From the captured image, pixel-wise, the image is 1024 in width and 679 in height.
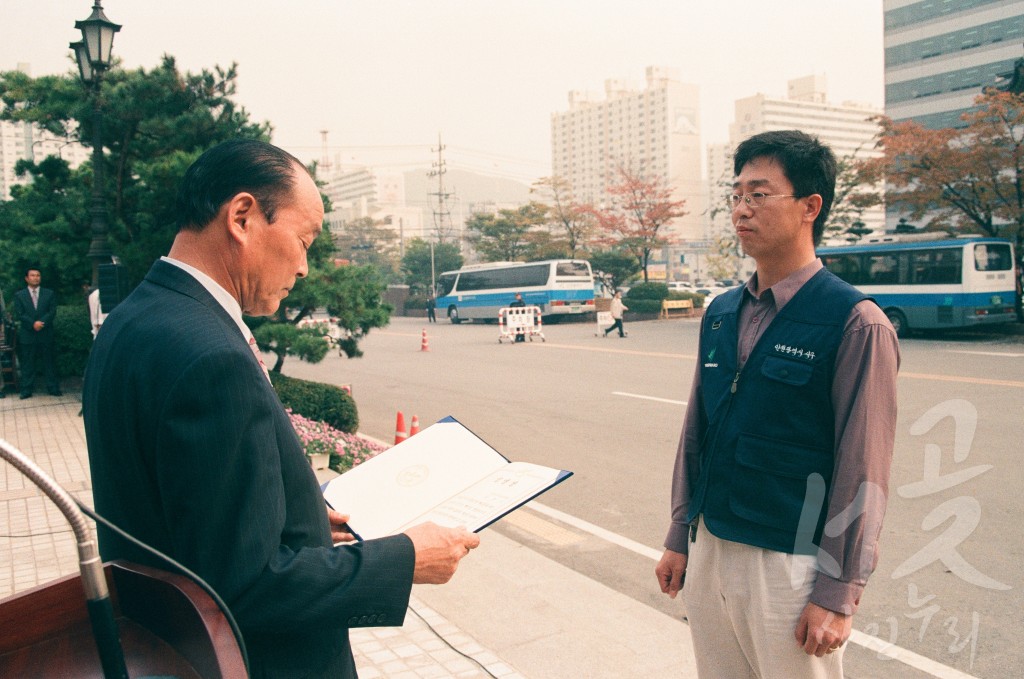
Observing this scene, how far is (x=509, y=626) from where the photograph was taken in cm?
414

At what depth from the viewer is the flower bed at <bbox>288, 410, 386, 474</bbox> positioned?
741 cm

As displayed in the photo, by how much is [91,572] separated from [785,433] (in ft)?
5.34

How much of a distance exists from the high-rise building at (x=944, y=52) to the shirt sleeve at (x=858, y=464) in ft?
177

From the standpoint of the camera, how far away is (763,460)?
2123 millimetres

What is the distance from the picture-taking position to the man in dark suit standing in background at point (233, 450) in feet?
4.38


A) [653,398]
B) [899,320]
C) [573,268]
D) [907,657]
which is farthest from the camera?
[573,268]

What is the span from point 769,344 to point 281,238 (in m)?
1.28

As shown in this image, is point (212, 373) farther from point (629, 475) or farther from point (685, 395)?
point (685, 395)

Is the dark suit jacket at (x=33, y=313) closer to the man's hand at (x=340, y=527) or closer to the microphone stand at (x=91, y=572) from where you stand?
the man's hand at (x=340, y=527)

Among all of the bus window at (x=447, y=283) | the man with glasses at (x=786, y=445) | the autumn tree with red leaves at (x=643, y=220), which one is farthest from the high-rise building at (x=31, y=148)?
the autumn tree with red leaves at (x=643, y=220)

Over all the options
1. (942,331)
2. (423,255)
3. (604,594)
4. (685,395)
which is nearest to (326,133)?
(423,255)

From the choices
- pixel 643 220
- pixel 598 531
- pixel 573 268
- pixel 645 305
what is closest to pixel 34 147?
pixel 598 531

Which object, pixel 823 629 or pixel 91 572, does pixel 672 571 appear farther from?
pixel 91 572

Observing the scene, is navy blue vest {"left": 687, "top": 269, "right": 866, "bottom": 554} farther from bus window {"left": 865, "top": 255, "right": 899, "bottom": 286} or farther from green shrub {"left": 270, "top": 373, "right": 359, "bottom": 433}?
bus window {"left": 865, "top": 255, "right": 899, "bottom": 286}
